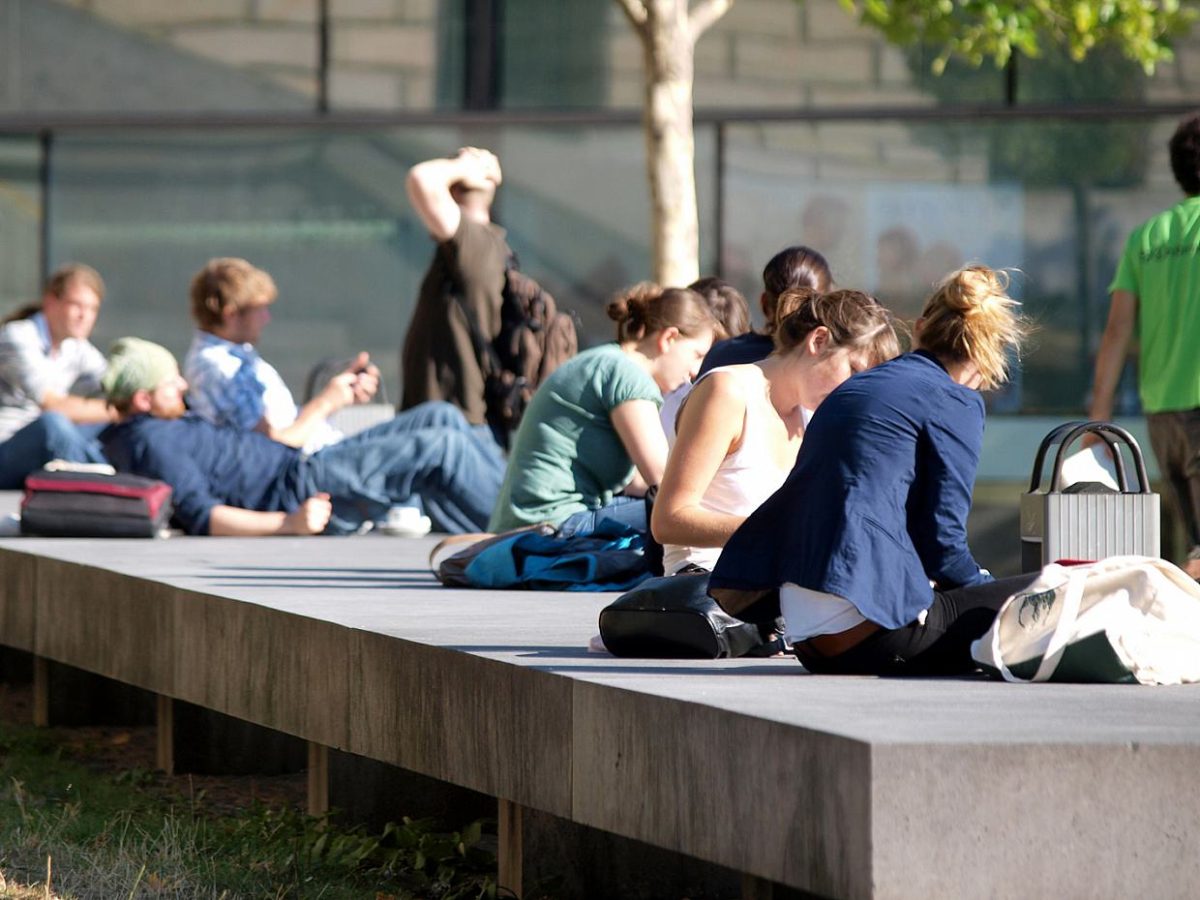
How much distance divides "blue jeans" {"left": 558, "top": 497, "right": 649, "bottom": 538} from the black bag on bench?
8.42 ft

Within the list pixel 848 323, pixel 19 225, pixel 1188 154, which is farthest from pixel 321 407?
pixel 19 225

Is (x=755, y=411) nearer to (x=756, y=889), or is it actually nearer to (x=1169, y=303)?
(x=756, y=889)

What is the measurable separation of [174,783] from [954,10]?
8786mm

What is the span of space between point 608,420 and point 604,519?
588mm

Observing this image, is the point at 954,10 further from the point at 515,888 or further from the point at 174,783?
the point at 515,888

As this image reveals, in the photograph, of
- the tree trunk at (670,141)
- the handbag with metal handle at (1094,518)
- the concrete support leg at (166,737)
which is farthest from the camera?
the tree trunk at (670,141)

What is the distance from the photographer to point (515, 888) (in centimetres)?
477

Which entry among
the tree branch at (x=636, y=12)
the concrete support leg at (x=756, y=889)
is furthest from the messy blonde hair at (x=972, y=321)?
the tree branch at (x=636, y=12)

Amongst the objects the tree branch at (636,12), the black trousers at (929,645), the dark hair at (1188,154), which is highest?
the tree branch at (636,12)

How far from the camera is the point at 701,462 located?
198 inches

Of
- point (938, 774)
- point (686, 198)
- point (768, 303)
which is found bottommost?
point (938, 774)

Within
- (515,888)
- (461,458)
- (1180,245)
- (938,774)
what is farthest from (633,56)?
(938,774)

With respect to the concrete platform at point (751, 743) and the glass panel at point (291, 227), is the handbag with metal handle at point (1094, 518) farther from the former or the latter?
the glass panel at point (291, 227)

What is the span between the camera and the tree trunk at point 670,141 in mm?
10977
